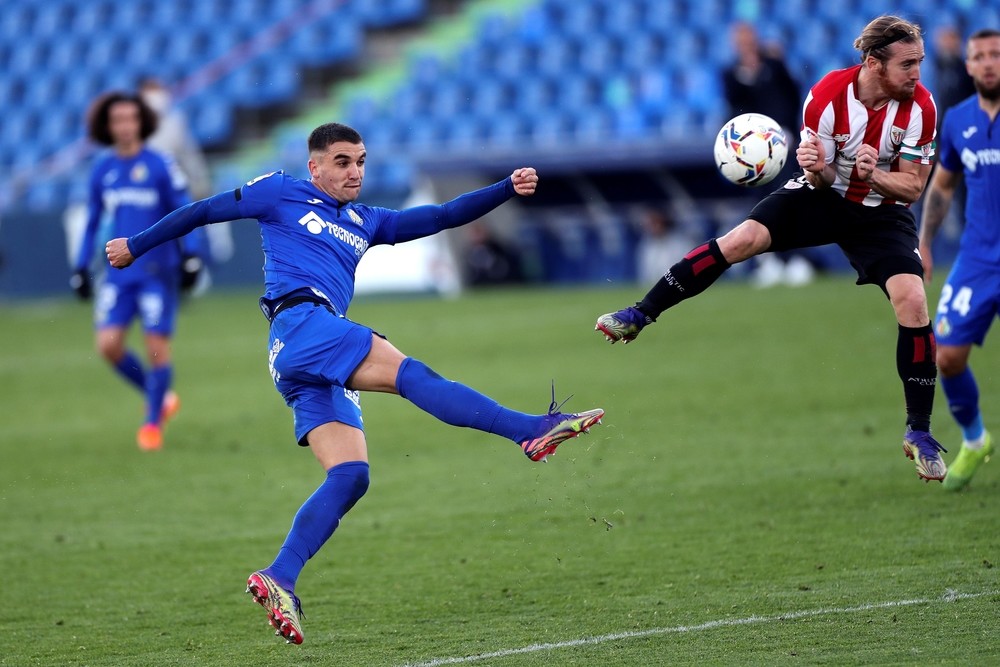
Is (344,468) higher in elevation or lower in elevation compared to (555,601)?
higher

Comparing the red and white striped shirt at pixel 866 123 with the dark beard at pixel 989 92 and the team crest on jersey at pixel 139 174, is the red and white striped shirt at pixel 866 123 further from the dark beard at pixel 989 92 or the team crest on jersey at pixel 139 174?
the team crest on jersey at pixel 139 174

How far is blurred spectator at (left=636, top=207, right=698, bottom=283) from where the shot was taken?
61.7ft

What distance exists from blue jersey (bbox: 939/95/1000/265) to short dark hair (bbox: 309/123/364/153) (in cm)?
323

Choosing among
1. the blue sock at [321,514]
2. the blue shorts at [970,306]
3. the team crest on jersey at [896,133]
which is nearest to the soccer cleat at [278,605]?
the blue sock at [321,514]

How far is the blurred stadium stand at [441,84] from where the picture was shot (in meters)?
19.9

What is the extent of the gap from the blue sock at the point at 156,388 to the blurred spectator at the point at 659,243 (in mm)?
9310

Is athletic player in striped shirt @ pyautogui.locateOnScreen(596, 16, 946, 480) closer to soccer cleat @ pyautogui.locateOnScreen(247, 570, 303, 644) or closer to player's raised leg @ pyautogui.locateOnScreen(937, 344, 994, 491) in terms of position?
player's raised leg @ pyautogui.locateOnScreen(937, 344, 994, 491)

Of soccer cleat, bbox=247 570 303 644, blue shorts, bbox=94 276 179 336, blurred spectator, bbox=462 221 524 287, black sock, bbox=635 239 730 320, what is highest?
black sock, bbox=635 239 730 320

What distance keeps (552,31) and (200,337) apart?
8.60m

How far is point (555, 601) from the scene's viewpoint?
595 cm

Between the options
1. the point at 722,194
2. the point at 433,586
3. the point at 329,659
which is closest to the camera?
the point at 329,659

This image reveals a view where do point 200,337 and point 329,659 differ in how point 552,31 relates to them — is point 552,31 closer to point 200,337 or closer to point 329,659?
point 200,337

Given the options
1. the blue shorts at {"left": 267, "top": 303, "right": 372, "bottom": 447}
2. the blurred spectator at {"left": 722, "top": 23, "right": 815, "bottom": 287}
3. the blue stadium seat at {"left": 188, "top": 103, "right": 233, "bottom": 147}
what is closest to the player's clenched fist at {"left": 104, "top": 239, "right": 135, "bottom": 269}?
the blue shorts at {"left": 267, "top": 303, "right": 372, "bottom": 447}

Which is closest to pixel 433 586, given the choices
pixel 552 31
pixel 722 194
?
pixel 722 194
